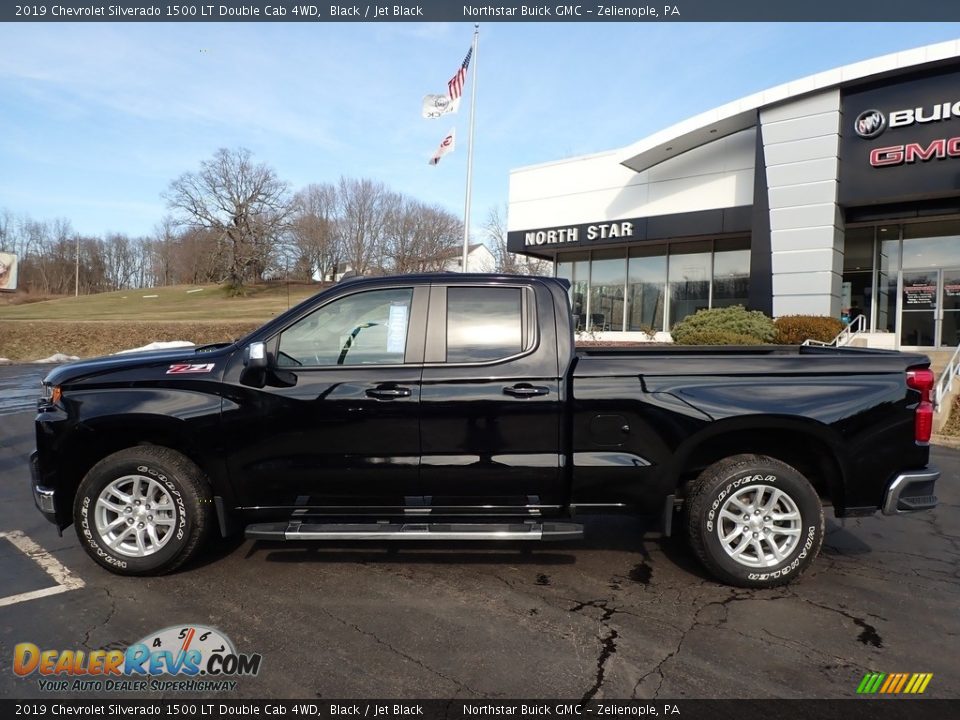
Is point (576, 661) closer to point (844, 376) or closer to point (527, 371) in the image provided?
point (527, 371)

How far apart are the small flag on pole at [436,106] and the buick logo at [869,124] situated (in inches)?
435

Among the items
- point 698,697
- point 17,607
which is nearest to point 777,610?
point 698,697

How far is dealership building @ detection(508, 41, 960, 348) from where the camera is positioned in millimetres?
15281

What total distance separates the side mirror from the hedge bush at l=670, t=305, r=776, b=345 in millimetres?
12732

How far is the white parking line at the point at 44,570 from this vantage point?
3.59m

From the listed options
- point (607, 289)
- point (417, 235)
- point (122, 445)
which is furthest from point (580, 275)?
point (417, 235)

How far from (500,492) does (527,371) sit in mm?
774

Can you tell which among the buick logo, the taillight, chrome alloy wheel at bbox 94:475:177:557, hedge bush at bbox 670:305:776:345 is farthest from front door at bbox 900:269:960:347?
chrome alloy wheel at bbox 94:475:177:557

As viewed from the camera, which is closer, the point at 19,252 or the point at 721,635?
the point at 721,635

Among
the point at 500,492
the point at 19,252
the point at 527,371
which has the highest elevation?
the point at 19,252

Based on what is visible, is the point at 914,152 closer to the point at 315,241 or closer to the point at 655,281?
the point at 655,281

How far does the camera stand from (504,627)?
3.29 metres

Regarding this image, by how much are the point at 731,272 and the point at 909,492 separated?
60.2 ft
